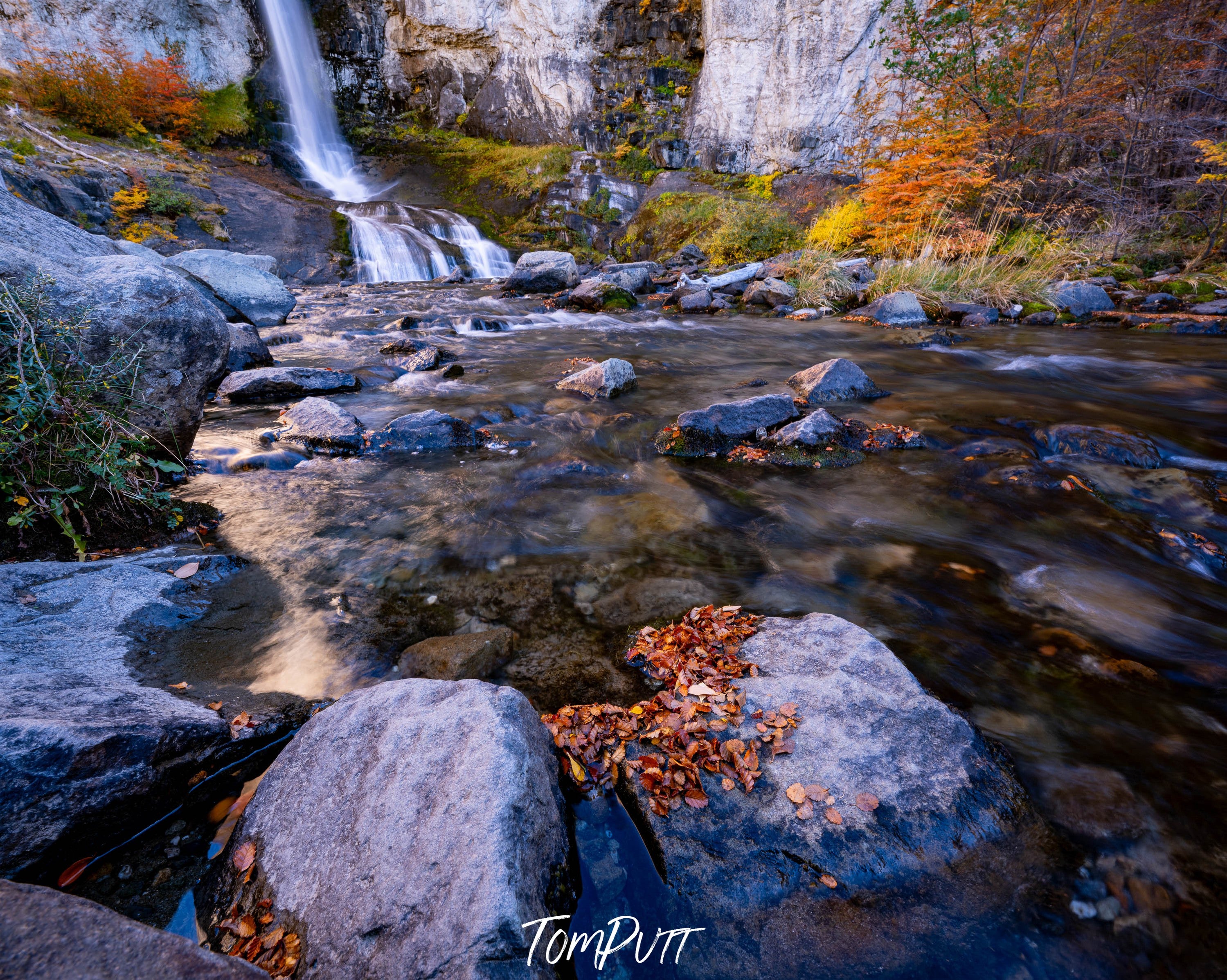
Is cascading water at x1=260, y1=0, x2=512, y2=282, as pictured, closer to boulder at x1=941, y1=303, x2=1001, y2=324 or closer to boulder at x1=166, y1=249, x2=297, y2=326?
boulder at x1=166, y1=249, x2=297, y2=326

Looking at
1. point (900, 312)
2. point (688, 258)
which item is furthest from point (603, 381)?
point (688, 258)

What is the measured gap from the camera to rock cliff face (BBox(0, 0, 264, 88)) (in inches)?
634

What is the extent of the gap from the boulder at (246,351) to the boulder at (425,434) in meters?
3.07

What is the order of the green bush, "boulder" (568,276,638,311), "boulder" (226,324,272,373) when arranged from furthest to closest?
"boulder" (568,276,638,311)
"boulder" (226,324,272,373)
the green bush

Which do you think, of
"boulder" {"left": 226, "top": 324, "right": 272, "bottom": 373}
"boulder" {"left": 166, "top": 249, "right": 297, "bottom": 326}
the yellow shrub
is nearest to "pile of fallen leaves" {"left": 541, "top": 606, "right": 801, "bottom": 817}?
"boulder" {"left": 226, "top": 324, "right": 272, "bottom": 373}

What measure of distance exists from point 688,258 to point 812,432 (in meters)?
13.3

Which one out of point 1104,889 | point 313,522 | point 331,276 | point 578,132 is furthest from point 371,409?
point 578,132

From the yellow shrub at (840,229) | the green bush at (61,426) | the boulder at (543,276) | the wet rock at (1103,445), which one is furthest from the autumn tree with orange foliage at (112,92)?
the wet rock at (1103,445)

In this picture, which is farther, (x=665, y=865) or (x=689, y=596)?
(x=689, y=596)

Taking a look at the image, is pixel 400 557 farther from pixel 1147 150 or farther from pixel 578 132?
pixel 578 132

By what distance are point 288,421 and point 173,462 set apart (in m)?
1.40

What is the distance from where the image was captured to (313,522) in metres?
3.42

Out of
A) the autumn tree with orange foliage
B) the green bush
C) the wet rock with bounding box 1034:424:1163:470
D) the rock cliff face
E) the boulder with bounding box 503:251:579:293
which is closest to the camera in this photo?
the green bush

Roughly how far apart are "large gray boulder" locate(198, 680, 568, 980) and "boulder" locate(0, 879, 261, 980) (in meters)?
0.31
